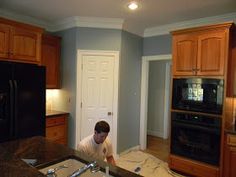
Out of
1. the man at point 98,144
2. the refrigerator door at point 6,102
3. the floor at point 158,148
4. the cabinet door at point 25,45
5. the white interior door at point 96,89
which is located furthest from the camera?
the floor at point 158,148

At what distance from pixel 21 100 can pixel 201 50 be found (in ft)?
8.93

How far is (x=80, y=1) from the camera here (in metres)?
A: 3.03

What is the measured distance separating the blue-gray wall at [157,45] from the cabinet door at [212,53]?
3.43 ft

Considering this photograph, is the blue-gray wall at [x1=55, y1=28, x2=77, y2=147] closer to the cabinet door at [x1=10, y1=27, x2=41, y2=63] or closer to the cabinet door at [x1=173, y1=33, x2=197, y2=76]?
the cabinet door at [x1=10, y1=27, x2=41, y2=63]

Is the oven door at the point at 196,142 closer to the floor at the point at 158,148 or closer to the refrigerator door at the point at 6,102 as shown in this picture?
the floor at the point at 158,148

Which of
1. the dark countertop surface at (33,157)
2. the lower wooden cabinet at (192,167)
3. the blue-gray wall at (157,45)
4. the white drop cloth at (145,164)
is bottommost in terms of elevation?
the white drop cloth at (145,164)

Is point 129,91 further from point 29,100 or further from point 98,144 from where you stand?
point 98,144

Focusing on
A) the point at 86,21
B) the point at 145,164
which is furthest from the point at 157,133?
the point at 86,21

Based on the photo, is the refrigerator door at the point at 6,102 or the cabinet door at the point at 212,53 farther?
the cabinet door at the point at 212,53

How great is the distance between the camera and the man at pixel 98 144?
2.14m

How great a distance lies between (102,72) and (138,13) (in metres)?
1.21

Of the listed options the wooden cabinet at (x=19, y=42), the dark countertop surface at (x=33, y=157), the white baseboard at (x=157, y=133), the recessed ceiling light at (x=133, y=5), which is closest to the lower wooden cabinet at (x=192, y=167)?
the dark countertop surface at (x=33, y=157)

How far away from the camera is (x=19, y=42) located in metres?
3.20

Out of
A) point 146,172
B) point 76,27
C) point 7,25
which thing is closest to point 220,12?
point 76,27
